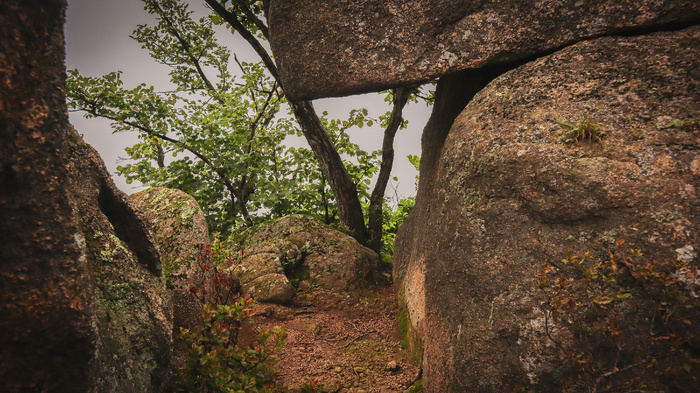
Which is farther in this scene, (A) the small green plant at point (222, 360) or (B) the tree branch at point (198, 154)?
(B) the tree branch at point (198, 154)

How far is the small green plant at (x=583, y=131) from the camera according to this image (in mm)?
3365

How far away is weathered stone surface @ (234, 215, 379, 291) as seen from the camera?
6711mm

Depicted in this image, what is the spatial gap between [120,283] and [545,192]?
3.13 meters

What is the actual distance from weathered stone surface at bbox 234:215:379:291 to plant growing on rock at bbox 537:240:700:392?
399 cm

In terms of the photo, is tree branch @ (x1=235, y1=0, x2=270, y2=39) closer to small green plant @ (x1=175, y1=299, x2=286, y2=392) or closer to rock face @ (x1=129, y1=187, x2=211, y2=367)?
rock face @ (x1=129, y1=187, x2=211, y2=367)

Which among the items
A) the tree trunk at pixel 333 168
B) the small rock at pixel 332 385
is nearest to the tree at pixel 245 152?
the tree trunk at pixel 333 168

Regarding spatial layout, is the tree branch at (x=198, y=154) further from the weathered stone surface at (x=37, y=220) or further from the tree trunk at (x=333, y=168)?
the weathered stone surface at (x=37, y=220)

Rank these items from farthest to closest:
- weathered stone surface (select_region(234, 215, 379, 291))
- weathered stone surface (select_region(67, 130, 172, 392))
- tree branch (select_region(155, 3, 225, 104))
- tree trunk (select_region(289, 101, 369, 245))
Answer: tree branch (select_region(155, 3, 225, 104)) → tree trunk (select_region(289, 101, 369, 245)) → weathered stone surface (select_region(234, 215, 379, 291)) → weathered stone surface (select_region(67, 130, 172, 392))

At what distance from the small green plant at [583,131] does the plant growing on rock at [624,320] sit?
2.83 feet

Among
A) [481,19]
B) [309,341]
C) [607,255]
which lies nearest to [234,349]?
[309,341]

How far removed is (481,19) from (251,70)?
22.7 ft

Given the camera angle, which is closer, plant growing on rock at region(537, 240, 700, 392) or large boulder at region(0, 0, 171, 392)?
large boulder at region(0, 0, 171, 392)

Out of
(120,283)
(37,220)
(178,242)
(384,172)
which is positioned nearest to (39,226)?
(37,220)

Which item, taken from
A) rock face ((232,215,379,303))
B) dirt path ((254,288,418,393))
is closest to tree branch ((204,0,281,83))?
rock face ((232,215,379,303))
